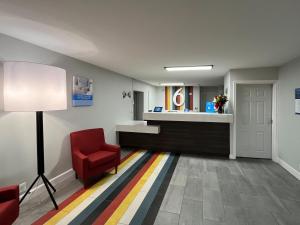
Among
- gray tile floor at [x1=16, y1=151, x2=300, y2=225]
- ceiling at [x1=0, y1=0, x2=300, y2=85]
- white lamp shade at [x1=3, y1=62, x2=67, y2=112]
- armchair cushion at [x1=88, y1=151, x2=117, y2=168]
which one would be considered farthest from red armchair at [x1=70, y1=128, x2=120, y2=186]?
ceiling at [x1=0, y1=0, x2=300, y2=85]

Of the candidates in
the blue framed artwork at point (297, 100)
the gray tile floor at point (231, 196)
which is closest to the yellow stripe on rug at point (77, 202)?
the gray tile floor at point (231, 196)

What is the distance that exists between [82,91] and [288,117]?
432cm

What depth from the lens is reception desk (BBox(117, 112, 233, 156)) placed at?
14.7 ft

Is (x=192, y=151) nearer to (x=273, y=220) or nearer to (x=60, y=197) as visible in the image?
(x=273, y=220)

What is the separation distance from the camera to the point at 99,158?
306 cm

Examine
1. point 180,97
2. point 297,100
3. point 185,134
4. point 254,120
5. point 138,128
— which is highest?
point 180,97

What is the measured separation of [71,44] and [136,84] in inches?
158

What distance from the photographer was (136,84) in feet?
21.5

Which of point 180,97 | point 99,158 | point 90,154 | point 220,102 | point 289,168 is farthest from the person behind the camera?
point 180,97

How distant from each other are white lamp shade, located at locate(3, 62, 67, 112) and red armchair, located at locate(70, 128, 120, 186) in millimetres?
1137

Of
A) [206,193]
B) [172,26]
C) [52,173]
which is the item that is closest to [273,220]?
[206,193]

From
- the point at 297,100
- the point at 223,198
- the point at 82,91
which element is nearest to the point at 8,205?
the point at 82,91

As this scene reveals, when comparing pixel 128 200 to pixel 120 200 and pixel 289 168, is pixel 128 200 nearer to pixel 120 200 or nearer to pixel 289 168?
pixel 120 200

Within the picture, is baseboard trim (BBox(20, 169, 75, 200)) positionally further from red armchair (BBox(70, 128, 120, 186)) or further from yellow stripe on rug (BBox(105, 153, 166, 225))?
yellow stripe on rug (BBox(105, 153, 166, 225))
